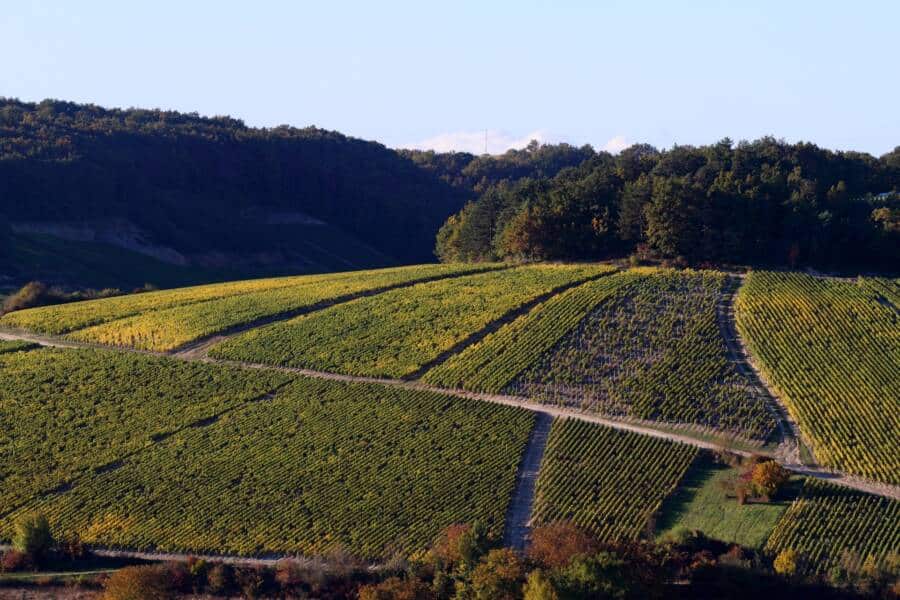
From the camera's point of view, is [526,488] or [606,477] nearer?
[526,488]

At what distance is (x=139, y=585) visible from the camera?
38688 millimetres

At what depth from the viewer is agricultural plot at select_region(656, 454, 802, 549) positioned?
140 feet

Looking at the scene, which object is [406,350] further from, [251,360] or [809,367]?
[809,367]

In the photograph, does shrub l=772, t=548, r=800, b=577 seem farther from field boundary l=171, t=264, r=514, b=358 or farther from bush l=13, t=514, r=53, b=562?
field boundary l=171, t=264, r=514, b=358

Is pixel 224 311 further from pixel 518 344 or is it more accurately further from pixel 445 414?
pixel 445 414

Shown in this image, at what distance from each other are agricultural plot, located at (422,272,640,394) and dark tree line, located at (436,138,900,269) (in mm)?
9745

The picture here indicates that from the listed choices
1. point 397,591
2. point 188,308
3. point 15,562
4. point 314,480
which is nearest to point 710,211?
point 188,308

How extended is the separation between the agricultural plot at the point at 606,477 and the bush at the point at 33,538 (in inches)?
806

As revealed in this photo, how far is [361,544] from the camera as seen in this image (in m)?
42.9

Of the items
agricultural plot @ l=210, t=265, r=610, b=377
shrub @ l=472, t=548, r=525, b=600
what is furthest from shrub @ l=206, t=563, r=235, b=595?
agricultural plot @ l=210, t=265, r=610, b=377

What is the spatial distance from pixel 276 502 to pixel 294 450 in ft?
17.2

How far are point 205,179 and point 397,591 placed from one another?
5193 inches

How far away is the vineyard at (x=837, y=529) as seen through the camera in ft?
132

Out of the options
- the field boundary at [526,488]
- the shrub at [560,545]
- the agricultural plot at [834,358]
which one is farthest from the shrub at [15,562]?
the agricultural plot at [834,358]
